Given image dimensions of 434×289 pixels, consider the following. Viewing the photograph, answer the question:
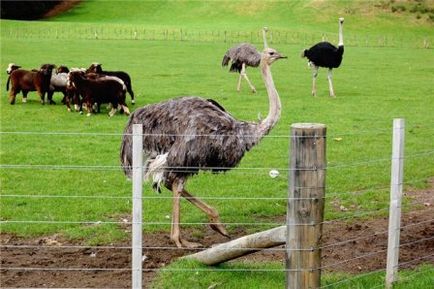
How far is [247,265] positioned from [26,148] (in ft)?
25.3

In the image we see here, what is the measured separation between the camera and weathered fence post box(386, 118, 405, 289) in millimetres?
6574

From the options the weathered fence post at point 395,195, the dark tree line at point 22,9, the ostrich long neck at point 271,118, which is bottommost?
the weathered fence post at point 395,195

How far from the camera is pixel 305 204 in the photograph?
573cm

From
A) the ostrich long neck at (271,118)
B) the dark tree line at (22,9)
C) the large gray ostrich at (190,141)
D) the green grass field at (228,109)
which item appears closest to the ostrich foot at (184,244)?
the large gray ostrich at (190,141)

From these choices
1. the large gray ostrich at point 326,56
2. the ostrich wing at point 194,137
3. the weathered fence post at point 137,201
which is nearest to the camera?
the weathered fence post at point 137,201

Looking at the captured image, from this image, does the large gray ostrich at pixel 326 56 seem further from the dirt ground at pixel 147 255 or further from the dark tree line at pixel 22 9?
the dark tree line at pixel 22 9

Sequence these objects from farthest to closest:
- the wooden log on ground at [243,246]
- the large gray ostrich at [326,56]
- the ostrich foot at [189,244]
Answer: the large gray ostrich at [326,56], the ostrich foot at [189,244], the wooden log on ground at [243,246]

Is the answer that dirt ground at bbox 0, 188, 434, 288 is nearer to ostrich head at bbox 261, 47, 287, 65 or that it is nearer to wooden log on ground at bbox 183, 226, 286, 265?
wooden log on ground at bbox 183, 226, 286, 265

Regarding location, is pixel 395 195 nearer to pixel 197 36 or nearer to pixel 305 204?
pixel 305 204

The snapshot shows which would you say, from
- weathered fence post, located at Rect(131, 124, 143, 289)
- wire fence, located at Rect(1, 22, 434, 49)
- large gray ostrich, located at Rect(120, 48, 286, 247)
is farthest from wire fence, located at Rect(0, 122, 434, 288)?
wire fence, located at Rect(1, 22, 434, 49)

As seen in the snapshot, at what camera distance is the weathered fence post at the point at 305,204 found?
5699mm

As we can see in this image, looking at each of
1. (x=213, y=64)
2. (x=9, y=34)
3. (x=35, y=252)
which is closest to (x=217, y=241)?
(x=35, y=252)

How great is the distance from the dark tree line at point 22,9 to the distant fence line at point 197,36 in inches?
543

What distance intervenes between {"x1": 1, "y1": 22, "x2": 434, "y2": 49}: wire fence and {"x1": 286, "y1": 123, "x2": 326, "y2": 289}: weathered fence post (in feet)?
139
